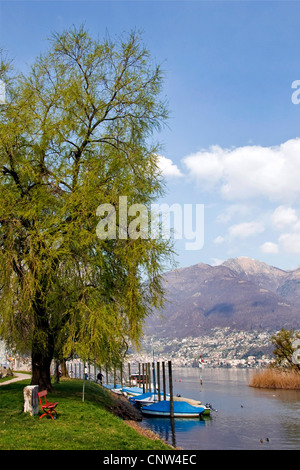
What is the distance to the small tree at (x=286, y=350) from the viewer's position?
59.1 m

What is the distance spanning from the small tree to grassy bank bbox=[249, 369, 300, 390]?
154cm

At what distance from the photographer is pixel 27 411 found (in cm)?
1527

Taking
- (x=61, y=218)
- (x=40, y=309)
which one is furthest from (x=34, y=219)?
(x=40, y=309)

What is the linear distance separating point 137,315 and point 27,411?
18.5ft

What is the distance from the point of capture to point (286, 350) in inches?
2336

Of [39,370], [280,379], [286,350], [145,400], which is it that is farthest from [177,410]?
[286,350]

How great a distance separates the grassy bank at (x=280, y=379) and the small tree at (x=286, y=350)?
5.04 feet

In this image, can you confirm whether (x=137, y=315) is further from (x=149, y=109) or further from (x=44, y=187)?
(x=149, y=109)

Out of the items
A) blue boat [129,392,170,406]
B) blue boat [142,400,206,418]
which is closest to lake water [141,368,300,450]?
blue boat [142,400,206,418]

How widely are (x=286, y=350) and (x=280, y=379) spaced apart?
397 cm

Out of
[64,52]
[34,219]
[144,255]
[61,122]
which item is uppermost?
[64,52]

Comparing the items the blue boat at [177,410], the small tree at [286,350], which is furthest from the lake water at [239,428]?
the small tree at [286,350]

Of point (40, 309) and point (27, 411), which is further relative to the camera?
point (40, 309)

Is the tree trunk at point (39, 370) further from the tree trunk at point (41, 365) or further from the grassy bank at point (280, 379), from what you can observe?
the grassy bank at point (280, 379)
